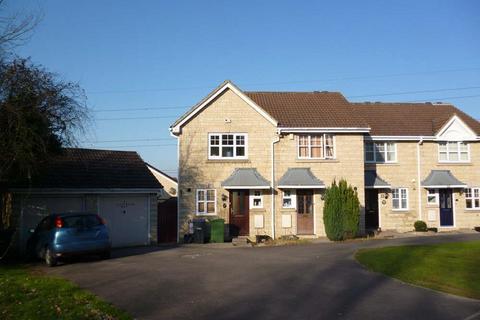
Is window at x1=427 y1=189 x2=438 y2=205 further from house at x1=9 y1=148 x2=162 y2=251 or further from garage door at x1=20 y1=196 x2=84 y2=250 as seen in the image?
garage door at x1=20 y1=196 x2=84 y2=250

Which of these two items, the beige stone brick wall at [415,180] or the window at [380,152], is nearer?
the beige stone brick wall at [415,180]

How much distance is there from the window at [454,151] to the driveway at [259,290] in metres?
16.6

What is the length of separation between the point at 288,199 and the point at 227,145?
4.22 metres

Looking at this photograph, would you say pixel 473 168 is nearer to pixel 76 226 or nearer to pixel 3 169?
pixel 76 226

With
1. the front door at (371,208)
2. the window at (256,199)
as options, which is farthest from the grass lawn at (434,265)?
the front door at (371,208)

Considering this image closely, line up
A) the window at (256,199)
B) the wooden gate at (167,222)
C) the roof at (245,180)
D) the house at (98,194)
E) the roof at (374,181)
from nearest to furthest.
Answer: the house at (98,194) < the roof at (245,180) < the window at (256,199) < the wooden gate at (167,222) < the roof at (374,181)

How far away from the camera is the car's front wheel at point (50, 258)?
627 inches

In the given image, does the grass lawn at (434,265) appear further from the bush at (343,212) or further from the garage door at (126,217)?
the garage door at (126,217)

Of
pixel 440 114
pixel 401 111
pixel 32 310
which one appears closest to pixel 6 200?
pixel 32 310

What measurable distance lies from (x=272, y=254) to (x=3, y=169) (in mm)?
9381

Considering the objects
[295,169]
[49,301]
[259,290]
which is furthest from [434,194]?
[49,301]

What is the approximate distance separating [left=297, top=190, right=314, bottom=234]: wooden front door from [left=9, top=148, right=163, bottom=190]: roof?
731 cm

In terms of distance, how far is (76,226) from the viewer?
1628 cm

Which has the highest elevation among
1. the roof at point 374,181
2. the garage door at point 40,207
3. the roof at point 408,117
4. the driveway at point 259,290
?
the roof at point 408,117
